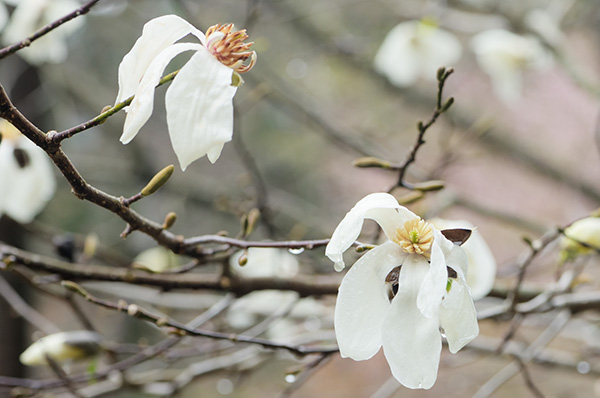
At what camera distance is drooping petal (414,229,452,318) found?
0.40m

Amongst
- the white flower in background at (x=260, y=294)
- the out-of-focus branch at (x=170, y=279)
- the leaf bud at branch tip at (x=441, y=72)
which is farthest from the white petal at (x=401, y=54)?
the leaf bud at branch tip at (x=441, y=72)

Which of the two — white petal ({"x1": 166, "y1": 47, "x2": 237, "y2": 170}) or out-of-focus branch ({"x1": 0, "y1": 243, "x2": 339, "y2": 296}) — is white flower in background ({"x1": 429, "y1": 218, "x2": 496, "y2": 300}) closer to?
out-of-focus branch ({"x1": 0, "y1": 243, "x2": 339, "y2": 296})

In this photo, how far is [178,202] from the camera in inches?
83.2

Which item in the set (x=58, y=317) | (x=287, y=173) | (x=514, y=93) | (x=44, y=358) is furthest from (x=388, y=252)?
(x=58, y=317)

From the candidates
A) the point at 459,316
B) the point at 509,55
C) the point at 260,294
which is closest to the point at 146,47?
the point at 459,316

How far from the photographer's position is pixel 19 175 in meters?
0.86

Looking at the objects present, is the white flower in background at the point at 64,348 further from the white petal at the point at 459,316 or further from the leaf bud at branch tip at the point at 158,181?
the white petal at the point at 459,316

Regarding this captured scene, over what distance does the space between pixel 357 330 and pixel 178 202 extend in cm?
175

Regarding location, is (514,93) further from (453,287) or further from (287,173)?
(287,173)

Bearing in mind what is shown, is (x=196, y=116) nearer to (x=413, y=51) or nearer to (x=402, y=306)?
(x=402, y=306)

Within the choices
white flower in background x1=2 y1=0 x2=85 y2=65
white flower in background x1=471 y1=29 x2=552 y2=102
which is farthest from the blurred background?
white flower in background x1=2 y1=0 x2=85 y2=65

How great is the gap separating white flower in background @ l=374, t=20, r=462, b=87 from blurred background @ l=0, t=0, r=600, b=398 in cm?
1

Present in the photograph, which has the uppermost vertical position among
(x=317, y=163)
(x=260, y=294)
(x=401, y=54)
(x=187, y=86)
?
(x=187, y=86)

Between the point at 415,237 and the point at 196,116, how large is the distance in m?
0.19
